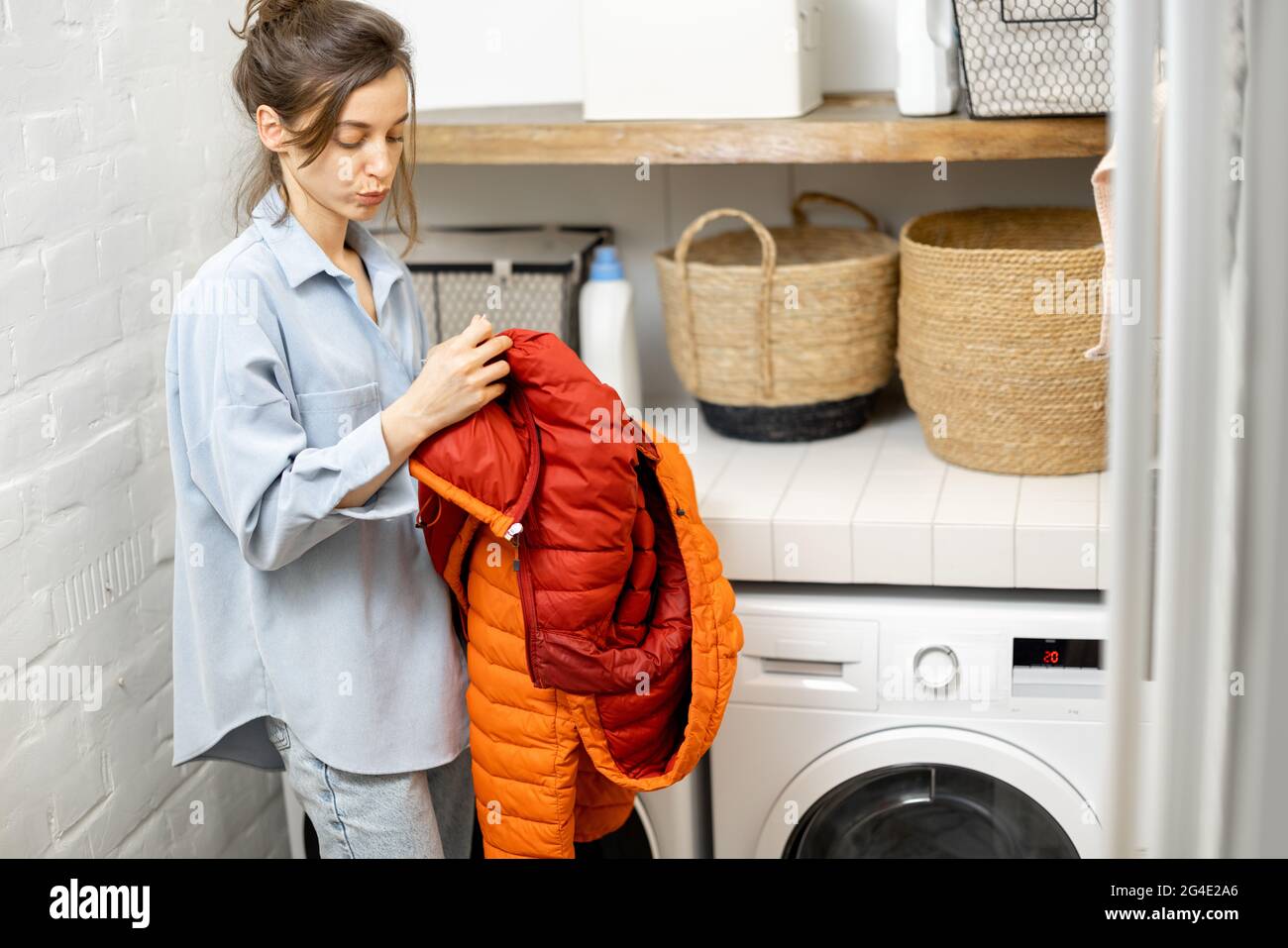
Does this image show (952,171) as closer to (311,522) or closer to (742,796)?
(742,796)

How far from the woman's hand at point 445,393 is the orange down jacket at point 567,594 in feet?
0.07

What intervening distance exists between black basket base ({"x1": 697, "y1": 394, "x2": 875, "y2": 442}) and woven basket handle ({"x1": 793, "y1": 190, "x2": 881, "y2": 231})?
29cm

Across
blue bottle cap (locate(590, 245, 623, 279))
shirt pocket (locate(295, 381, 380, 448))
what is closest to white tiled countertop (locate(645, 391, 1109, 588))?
blue bottle cap (locate(590, 245, 623, 279))

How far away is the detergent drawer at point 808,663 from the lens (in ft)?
5.49

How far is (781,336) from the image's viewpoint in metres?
1.83

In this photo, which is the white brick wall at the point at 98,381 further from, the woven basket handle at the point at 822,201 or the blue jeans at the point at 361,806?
the woven basket handle at the point at 822,201

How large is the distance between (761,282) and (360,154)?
27.2 inches

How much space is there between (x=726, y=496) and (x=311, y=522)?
67 centimetres

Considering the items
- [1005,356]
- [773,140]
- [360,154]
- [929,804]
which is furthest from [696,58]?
[929,804]

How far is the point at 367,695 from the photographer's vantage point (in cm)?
136

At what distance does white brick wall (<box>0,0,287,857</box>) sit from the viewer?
4.51 ft

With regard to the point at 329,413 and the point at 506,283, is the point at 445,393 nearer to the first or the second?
the point at 329,413

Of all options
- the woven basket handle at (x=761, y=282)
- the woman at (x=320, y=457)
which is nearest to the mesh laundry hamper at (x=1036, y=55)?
the woven basket handle at (x=761, y=282)
